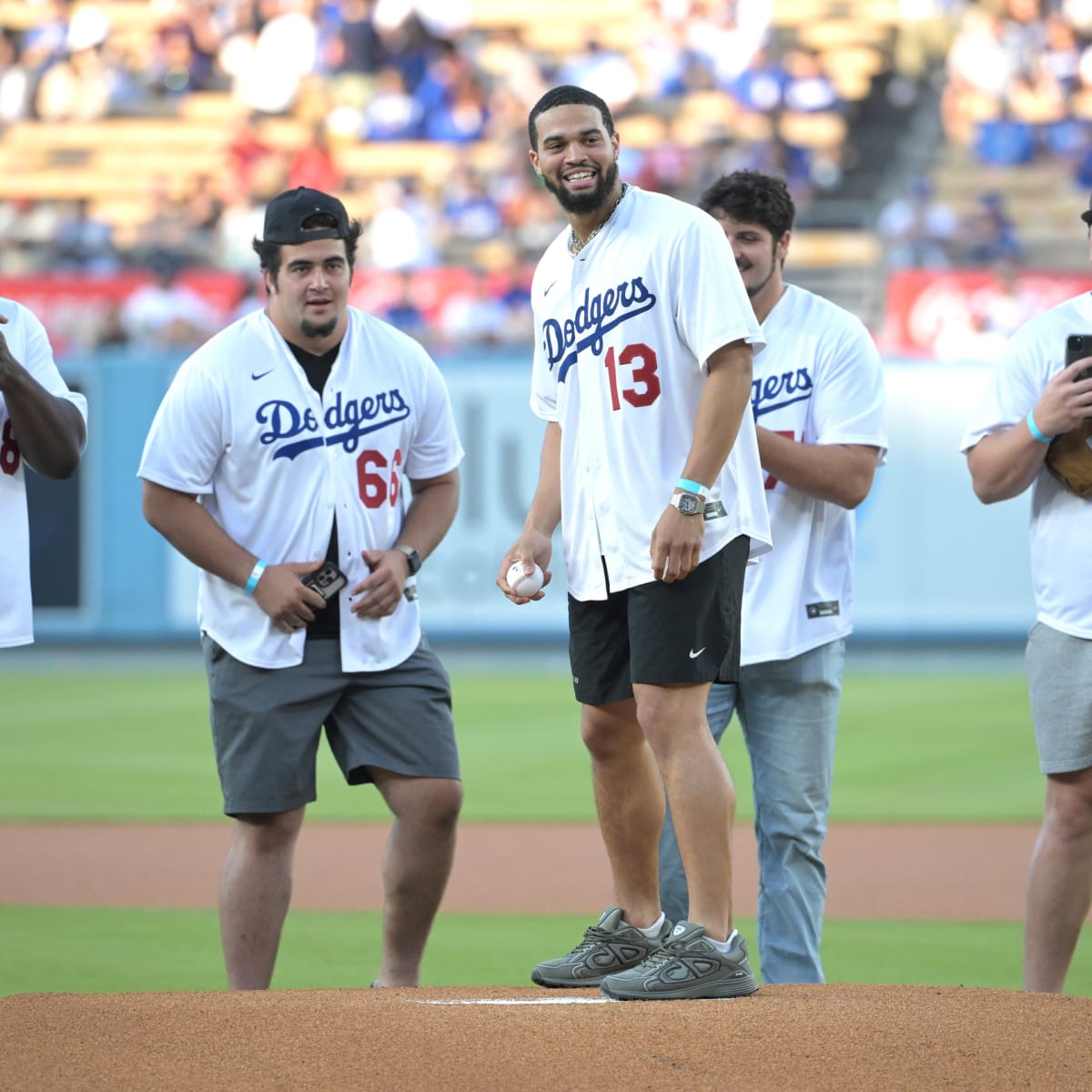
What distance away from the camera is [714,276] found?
432cm

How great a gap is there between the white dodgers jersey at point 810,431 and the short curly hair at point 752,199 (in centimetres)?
30

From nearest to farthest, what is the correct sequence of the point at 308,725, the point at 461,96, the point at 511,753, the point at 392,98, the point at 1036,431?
the point at 1036,431 < the point at 308,725 < the point at 511,753 < the point at 461,96 < the point at 392,98

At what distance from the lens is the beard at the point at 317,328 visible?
17.2 ft

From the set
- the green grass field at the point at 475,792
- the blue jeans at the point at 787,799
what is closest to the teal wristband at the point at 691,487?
the blue jeans at the point at 787,799

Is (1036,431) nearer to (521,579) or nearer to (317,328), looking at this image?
(521,579)

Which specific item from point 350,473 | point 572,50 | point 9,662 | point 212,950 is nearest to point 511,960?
point 212,950

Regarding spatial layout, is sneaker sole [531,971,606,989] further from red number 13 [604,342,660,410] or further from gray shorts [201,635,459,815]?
red number 13 [604,342,660,410]

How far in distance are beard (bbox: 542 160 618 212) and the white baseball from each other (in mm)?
914

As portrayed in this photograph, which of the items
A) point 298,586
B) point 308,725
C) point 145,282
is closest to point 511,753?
point 308,725

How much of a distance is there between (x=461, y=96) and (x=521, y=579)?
1896cm

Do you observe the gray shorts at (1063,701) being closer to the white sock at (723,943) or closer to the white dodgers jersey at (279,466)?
the white sock at (723,943)

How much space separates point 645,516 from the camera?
14.3ft

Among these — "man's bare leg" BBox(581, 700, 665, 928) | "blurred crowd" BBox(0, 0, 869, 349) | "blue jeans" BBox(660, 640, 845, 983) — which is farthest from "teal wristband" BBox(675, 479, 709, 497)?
"blurred crowd" BBox(0, 0, 869, 349)

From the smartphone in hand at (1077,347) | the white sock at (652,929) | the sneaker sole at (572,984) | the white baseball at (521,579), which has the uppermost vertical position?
the smartphone in hand at (1077,347)
